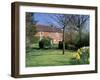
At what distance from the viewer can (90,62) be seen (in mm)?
2398

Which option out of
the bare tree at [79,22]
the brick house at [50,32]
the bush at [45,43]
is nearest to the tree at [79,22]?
the bare tree at [79,22]

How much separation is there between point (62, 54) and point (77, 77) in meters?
0.29

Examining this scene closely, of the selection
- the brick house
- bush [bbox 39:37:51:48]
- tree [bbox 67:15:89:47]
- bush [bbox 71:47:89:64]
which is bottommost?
bush [bbox 71:47:89:64]

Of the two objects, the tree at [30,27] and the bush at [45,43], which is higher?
the tree at [30,27]

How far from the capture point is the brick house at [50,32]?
2176 mm

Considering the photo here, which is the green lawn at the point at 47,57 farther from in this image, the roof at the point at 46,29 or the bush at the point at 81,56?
the roof at the point at 46,29

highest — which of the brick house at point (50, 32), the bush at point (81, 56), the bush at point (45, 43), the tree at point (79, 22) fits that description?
the tree at point (79, 22)

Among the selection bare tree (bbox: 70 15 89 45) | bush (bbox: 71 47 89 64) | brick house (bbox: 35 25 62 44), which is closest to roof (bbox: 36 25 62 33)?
brick house (bbox: 35 25 62 44)

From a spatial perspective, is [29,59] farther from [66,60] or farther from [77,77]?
[77,77]

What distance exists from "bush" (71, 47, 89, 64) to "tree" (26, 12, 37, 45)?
1.56ft

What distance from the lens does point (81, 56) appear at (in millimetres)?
2363

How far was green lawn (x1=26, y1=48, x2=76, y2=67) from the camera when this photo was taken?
2.14 metres

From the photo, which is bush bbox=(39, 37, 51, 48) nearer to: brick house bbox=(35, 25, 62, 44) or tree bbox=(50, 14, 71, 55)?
brick house bbox=(35, 25, 62, 44)

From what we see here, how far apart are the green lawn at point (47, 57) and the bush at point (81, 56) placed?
5cm
